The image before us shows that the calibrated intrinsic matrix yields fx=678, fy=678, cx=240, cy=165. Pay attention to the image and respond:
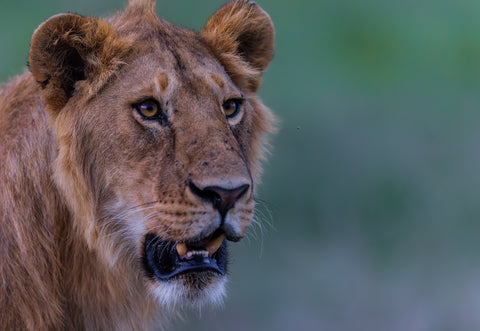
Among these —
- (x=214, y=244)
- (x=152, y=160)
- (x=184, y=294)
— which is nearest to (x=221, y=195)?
(x=214, y=244)

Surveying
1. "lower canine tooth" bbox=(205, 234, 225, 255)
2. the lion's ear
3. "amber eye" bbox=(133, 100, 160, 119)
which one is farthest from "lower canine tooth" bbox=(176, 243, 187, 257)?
the lion's ear

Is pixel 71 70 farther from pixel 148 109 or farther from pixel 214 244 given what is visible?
pixel 214 244

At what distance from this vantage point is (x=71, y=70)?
10.9ft

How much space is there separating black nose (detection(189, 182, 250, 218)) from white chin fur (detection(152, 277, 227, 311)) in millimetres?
439

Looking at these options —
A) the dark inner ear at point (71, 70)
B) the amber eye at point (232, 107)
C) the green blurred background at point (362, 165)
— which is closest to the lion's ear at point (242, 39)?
the amber eye at point (232, 107)

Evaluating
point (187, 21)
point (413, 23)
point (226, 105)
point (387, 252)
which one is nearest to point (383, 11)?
point (413, 23)

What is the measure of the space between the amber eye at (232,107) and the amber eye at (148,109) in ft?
1.33

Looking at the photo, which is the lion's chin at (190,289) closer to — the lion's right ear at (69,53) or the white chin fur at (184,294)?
the white chin fur at (184,294)

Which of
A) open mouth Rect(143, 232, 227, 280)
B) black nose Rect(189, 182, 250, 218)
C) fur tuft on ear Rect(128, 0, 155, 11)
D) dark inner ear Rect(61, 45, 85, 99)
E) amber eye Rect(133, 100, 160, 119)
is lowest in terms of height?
open mouth Rect(143, 232, 227, 280)

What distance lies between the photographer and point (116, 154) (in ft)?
10.6

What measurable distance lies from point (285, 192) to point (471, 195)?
2555 millimetres

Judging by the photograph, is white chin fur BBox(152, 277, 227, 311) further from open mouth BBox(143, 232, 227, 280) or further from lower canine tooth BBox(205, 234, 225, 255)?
lower canine tooth BBox(205, 234, 225, 255)

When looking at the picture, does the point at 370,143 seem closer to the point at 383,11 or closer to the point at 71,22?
the point at 383,11

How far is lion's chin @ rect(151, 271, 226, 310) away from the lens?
3.16 meters
